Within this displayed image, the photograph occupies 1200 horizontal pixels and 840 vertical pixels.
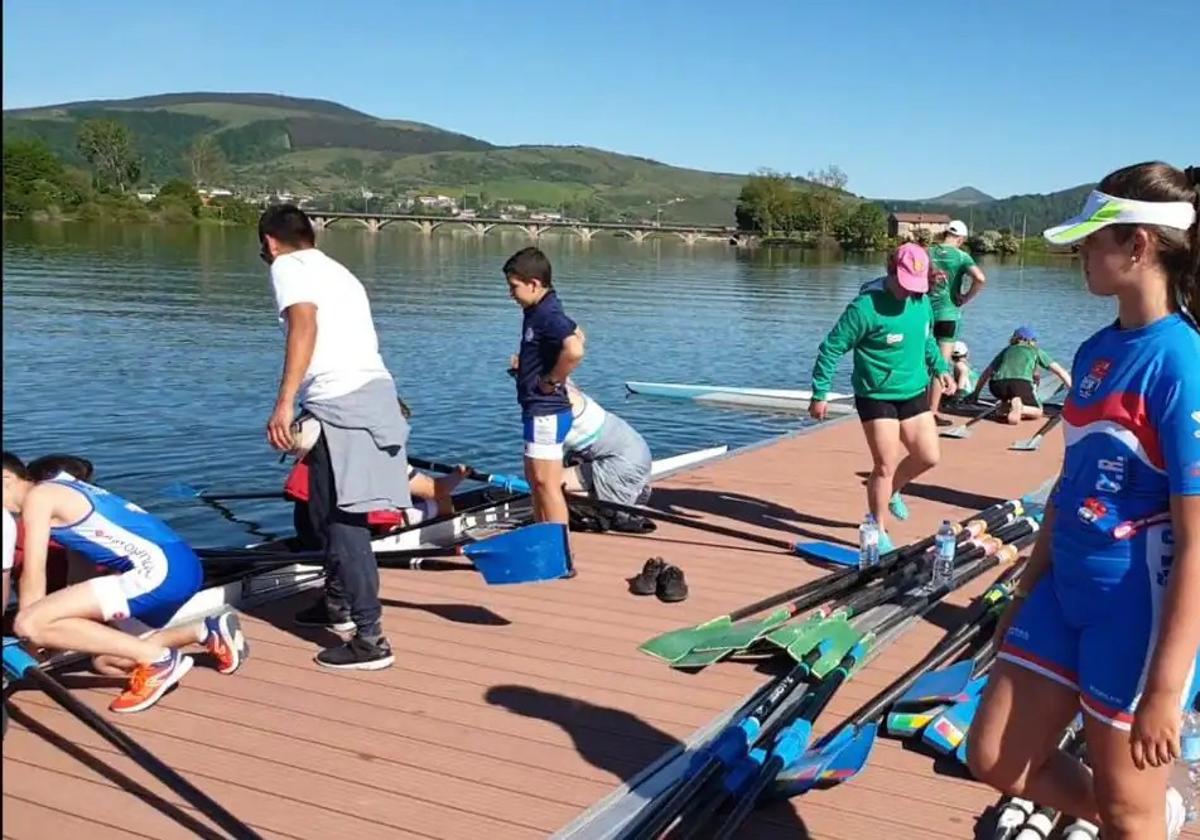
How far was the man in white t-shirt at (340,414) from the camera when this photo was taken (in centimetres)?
455

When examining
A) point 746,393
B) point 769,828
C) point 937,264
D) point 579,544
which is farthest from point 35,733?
point 746,393

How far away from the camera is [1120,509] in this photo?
248 centimetres

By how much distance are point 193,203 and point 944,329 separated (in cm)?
11307

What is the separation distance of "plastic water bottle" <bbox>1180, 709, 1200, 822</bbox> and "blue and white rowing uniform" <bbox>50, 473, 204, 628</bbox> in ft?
12.1

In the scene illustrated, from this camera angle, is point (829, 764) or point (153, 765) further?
point (829, 764)

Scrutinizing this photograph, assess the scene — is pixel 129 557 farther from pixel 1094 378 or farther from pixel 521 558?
pixel 1094 378

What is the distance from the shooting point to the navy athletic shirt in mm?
6094

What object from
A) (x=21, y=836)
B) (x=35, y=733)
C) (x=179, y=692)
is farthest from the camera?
(x=179, y=692)

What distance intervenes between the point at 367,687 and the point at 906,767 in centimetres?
210

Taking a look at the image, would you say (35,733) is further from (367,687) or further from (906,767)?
(906,767)

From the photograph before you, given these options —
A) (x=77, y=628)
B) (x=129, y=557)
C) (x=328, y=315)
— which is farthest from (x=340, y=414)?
(x=77, y=628)

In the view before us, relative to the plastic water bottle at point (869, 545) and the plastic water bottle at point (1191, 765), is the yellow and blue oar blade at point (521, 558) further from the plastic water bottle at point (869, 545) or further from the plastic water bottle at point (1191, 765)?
the plastic water bottle at point (1191, 765)

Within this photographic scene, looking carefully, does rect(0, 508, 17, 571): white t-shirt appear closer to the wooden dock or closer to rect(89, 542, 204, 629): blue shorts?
rect(89, 542, 204, 629): blue shorts

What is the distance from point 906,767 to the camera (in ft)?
13.1
